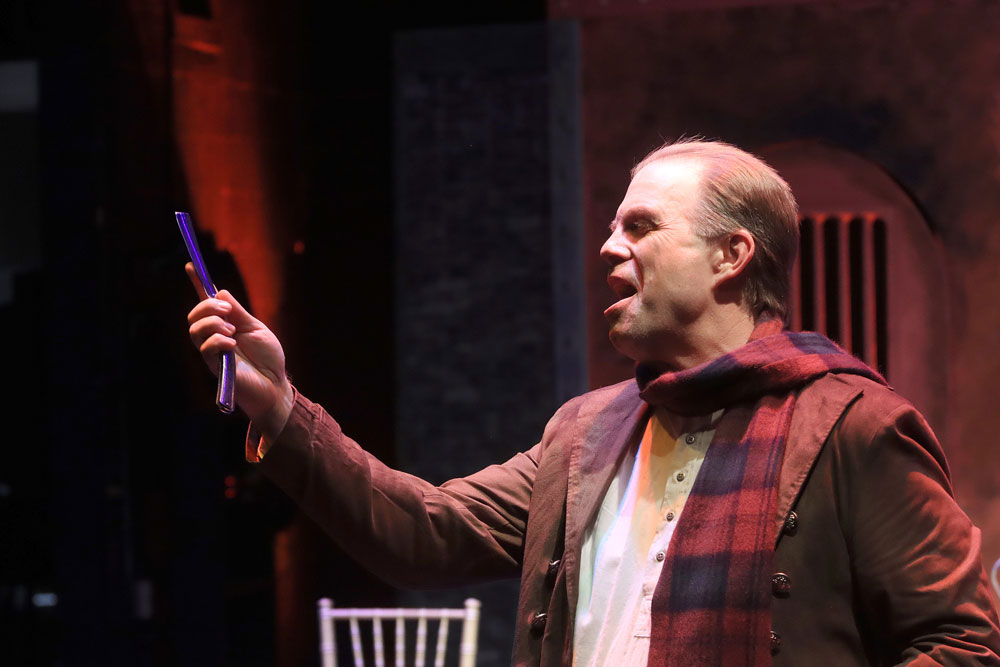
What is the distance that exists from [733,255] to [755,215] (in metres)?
0.06

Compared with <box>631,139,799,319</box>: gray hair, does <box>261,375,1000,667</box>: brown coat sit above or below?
below

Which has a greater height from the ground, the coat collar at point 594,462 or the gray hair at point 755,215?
the gray hair at point 755,215

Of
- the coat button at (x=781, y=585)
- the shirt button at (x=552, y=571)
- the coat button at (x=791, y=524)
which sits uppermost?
the coat button at (x=791, y=524)

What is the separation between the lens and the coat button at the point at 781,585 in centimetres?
124

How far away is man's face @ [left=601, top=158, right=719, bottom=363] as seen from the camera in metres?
1.44

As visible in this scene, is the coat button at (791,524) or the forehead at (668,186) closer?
the coat button at (791,524)

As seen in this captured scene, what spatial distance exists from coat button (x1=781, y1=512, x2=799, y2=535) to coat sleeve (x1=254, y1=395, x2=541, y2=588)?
16.3 inches

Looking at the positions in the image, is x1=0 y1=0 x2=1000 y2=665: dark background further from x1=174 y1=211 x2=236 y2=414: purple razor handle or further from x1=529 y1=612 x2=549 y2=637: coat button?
x1=174 y1=211 x2=236 y2=414: purple razor handle

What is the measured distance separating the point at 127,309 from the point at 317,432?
7.67ft

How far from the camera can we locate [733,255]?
1.46 m

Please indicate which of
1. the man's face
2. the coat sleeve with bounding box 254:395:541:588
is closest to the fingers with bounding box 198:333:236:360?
the coat sleeve with bounding box 254:395:541:588

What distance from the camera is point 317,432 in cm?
138

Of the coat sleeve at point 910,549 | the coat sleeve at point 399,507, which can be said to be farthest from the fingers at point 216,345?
the coat sleeve at point 910,549

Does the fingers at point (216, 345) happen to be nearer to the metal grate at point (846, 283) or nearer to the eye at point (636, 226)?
the eye at point (636, 226)
